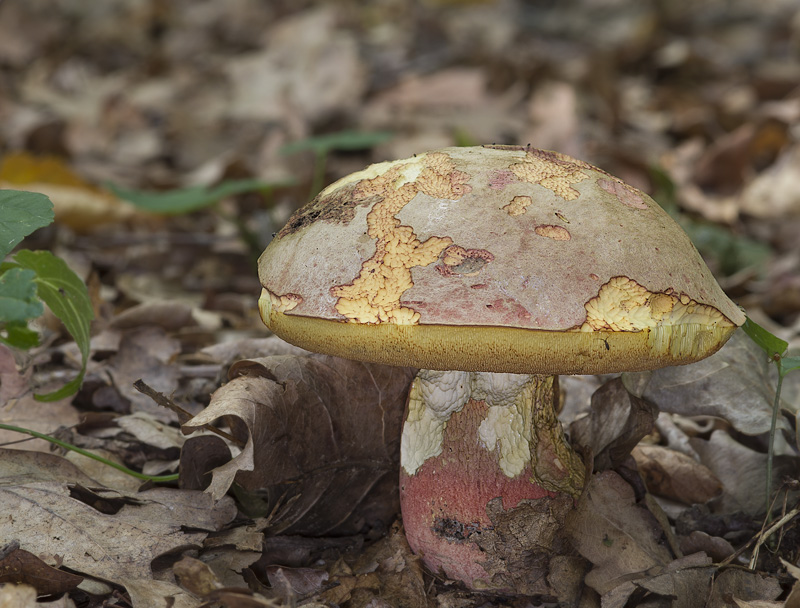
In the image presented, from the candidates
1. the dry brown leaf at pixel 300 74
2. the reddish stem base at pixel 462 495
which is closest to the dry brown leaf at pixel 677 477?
the reddish stem base at pixel 462 495

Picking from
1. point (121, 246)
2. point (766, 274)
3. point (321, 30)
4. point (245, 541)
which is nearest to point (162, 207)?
point (121, 246)

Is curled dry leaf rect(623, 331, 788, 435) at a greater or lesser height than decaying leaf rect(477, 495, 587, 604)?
greater

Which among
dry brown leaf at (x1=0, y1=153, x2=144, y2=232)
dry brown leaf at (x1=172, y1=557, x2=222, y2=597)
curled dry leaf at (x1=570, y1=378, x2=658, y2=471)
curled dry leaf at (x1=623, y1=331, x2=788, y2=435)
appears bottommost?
dry brown leaf at (x1=0, y1=153, x2=144, y2=232)

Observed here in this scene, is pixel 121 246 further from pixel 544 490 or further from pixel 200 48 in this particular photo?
pixel 200 48

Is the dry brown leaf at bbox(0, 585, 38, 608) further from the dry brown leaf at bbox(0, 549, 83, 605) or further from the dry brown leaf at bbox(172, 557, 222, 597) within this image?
the dry brown leaf at bbox(172, 557, 222, 597)

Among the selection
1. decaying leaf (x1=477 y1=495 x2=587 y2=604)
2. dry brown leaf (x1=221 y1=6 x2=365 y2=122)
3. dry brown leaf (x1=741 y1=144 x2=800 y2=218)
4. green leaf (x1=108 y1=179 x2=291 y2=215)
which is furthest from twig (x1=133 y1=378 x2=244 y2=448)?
dry brown leaf (x1=221 y1=6 x2=365 y2=122)

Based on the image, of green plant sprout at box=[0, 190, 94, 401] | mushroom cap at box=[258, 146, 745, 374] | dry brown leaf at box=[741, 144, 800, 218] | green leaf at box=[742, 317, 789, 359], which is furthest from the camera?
dry brown leaf at box=[741, 144, 800, 218]
